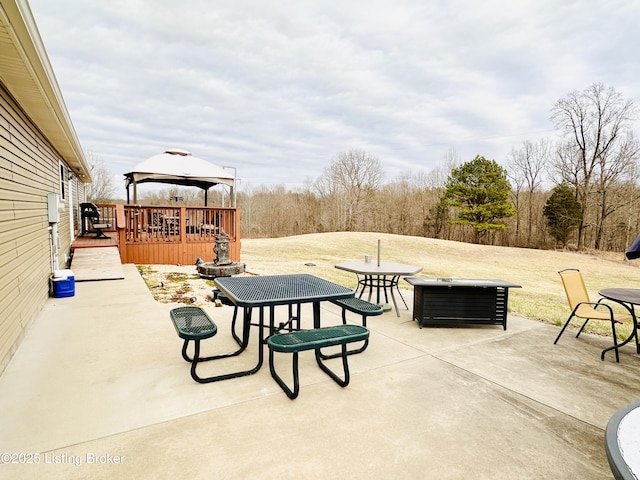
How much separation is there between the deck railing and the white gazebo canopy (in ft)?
2.60

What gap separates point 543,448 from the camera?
1988 mm

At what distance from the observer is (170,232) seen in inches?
344

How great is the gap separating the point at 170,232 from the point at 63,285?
3.63m

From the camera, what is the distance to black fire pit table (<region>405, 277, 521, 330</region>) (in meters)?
4.27

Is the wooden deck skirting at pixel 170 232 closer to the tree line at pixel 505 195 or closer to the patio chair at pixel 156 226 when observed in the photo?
the patio chair at pixel 156 226

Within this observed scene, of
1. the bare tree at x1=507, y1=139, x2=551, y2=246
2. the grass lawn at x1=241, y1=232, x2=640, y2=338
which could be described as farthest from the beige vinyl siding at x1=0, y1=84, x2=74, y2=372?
the bare tree at x1=507, y1=139, x2=551, y2=246

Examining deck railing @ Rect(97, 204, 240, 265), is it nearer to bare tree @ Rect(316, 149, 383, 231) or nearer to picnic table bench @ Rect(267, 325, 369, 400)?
picnic table bench @ Rect(267, 325, 369, 400)

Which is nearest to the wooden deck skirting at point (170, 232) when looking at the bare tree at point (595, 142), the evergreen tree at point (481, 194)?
the evergreen tree at point (481, 194)

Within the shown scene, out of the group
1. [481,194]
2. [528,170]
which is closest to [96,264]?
[481,194]

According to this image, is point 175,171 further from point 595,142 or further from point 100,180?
point 595,142

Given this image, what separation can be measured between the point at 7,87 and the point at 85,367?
2782 millimetres

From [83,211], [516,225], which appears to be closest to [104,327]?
[83,211]

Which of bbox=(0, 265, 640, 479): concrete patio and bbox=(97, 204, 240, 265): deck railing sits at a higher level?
bbox=(97, 204, 240, 265): deck railing

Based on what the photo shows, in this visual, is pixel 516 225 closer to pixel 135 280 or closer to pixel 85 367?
pixel 135 280
